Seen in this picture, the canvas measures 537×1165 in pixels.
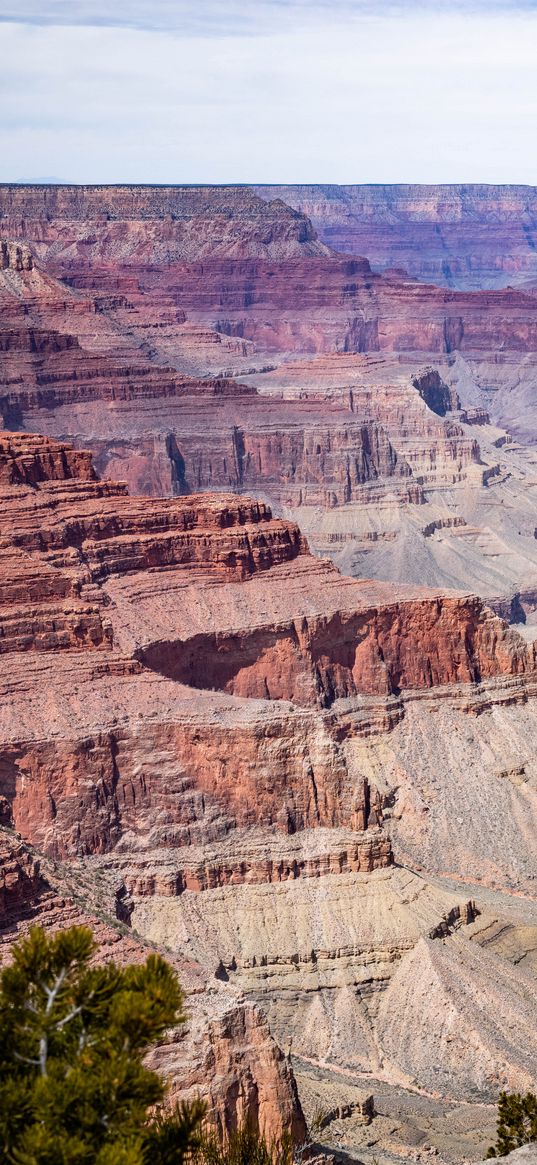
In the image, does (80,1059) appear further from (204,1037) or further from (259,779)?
(259,779)

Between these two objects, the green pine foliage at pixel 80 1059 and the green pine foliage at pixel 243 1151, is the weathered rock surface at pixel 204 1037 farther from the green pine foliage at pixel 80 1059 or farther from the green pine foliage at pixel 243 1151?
the green pine foliage at pixel 80 1059

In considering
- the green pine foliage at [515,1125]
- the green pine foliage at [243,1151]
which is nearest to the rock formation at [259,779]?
the green pine foliage at [243,1151]

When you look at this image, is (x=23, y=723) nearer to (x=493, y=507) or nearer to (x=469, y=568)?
(x=469, y=568)

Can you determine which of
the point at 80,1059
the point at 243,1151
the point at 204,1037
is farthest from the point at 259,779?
the point at 80,1059

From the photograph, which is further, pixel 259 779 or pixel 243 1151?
pixel 259 779

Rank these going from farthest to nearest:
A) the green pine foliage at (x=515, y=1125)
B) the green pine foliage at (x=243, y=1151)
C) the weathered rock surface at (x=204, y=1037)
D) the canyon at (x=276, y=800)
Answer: the canyon at (x=276, y=800) → the weathered rock surface at (x=204, y=1037) → the green pine foliage at (x=515, y=1125) → the green pine foliage at (x=243, y=1151)

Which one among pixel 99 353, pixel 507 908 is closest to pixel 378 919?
pixel 507 908
